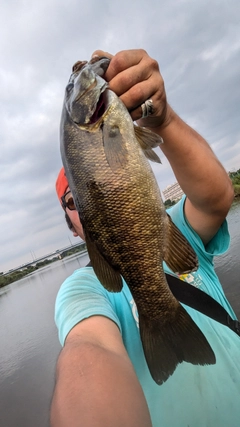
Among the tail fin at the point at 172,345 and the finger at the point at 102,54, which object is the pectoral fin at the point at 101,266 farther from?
the finger at the point at 102,54

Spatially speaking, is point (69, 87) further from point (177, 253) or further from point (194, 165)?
point (177, 253)

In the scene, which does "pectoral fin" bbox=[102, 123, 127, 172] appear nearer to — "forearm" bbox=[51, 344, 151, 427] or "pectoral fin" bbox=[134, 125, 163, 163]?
"pectoral fin" bbox=[134, 125, 163, 163]

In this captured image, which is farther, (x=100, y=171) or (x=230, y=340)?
(x=230, y=340)

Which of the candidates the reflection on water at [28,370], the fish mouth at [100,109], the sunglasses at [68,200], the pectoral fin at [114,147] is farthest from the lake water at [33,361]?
the fish mouth at [100,109]

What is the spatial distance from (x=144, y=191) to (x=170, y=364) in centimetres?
103

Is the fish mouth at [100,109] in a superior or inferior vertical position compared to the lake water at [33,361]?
superior

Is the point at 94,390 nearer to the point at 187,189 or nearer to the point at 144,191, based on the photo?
the point at 144,191

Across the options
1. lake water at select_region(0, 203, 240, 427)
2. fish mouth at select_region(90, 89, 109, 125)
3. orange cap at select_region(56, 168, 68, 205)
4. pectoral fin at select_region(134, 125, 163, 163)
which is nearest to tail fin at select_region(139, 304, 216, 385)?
pectoral fin at select_region(134, 125, 163, 163)

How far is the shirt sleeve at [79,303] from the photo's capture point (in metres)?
1.94

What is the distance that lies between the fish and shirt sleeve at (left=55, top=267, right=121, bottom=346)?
1.08 ft

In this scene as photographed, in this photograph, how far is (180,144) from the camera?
86.7 inches

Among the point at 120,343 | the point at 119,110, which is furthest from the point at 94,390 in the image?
the point at 119,110

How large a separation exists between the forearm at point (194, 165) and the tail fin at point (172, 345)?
0.98 metres

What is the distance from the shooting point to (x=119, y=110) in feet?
5.66
